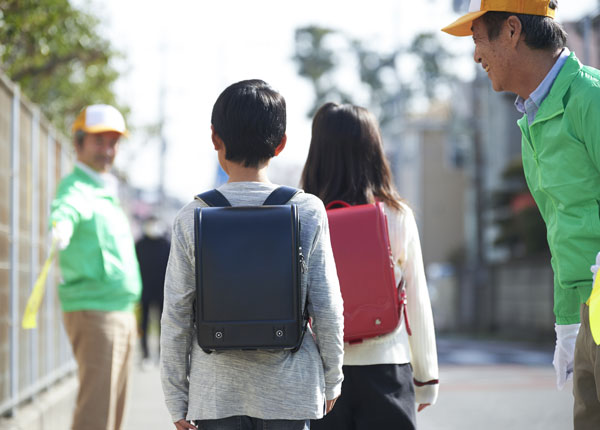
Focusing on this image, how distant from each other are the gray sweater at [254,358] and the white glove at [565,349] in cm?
82

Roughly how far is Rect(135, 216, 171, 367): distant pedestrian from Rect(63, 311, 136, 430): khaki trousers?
26.7ft

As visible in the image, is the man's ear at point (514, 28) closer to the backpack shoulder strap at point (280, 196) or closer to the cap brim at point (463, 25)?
the cap brim at point (463, 25)

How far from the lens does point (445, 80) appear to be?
4597cm

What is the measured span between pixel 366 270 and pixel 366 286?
60mm

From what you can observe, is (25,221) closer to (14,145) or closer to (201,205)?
(14,145)

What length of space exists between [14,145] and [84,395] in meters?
2.41

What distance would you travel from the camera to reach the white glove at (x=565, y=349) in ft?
10.6

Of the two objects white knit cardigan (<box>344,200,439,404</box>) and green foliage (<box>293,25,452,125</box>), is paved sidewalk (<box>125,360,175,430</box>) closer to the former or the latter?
white knit cardigan (<box>344,200,439,404</box>)

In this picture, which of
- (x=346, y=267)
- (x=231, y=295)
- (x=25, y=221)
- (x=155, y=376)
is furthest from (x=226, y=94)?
(x=155, y=376)

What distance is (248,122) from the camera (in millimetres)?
2965

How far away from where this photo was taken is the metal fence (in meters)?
6.29

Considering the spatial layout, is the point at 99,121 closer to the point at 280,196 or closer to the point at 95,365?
the point at 95,365

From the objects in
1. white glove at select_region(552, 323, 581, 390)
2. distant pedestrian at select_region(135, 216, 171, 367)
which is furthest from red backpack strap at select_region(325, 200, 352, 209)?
distant pedestrian at select_region(135, 216, 171, 367)

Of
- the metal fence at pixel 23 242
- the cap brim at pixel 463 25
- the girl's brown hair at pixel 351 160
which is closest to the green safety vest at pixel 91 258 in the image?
the metal fence at pixel 23 242
